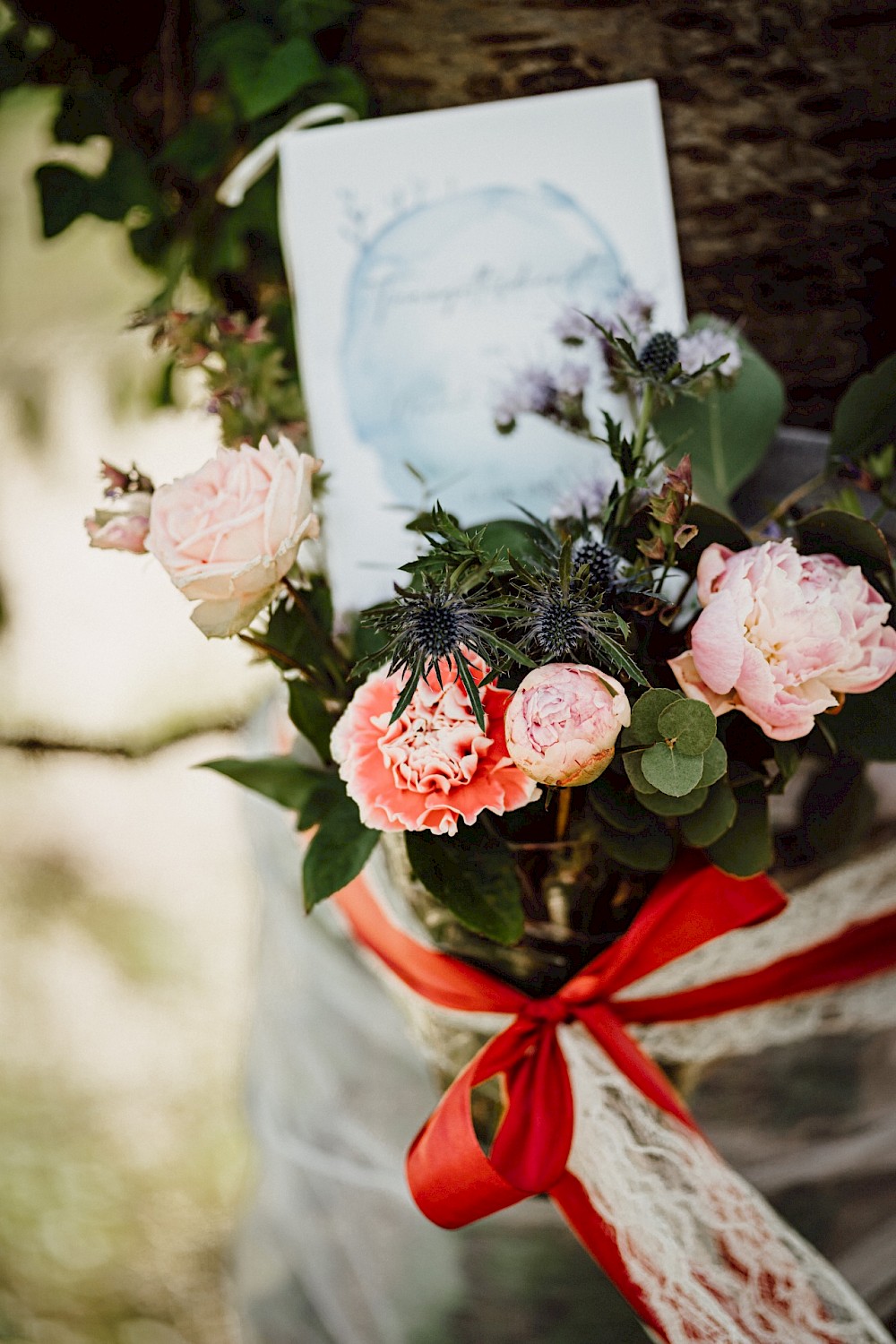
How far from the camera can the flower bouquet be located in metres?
0.43

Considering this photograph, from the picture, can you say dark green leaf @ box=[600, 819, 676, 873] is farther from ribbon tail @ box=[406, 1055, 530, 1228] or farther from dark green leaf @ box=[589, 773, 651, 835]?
ribbon tail @ box=[406, 1055, 530, 1228]

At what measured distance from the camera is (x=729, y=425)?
65 cm

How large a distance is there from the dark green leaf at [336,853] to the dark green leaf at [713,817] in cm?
16

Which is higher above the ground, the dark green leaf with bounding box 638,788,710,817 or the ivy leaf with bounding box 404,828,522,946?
the dark green leaf with bounding box 638,788,710,817

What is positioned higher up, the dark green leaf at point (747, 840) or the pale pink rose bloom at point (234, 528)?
the pale pink rose bloom at point (234, 528)

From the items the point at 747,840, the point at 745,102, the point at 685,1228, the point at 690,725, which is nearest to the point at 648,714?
the point at 690,725

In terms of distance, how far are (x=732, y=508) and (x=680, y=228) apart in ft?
0.74

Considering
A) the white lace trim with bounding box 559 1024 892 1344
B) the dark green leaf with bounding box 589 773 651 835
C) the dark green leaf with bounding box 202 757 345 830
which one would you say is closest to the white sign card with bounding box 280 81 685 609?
the dark green leaf with bounding box 202 757 345 830

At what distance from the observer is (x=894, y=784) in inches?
26.5

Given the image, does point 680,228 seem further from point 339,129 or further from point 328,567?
point 328,567

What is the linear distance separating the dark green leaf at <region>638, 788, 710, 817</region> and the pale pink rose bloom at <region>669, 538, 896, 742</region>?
1.6 inches

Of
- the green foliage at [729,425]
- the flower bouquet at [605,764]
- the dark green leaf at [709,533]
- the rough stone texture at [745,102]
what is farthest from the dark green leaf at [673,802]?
the rough stone texture at [745,102]

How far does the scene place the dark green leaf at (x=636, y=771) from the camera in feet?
1.48

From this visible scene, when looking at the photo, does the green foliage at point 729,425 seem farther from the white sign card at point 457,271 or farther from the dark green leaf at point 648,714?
the dark green leaf at point 648,714
